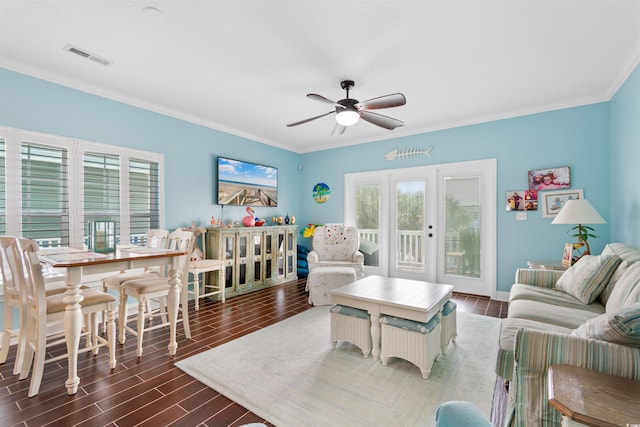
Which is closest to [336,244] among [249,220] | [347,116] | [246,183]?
[249,220]

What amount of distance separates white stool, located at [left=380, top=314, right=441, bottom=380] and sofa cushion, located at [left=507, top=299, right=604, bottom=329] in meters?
0.59

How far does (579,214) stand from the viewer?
2.92 metres

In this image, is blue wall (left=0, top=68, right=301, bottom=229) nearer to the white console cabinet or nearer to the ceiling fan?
the white console cabinet

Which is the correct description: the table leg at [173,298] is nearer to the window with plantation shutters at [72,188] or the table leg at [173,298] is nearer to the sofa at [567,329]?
the window with plantation shutters at [72,188]

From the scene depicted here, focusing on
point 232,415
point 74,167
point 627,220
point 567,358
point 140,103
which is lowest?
A: point 232,415

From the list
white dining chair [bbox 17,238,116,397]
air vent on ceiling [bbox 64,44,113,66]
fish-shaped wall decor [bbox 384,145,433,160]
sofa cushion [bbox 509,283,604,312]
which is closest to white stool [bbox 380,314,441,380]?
sofa cushion [bbox 509,283,604,312]

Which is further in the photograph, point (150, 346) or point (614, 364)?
point (150, 346)

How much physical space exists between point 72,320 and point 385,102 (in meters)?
3.01

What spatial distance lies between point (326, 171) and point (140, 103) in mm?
3345

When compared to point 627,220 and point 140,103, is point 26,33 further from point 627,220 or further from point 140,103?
point 627,220

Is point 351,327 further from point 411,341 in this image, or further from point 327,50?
point 327,50

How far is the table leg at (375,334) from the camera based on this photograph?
95.6 inches

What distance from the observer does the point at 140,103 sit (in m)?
3.67

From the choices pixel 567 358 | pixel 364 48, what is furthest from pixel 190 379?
pixel 364 48
